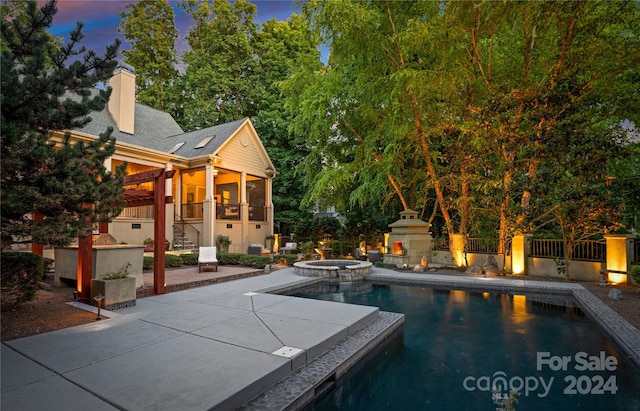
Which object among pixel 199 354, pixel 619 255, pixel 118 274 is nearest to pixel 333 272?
pixel 118 274

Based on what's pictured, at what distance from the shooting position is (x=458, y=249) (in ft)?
42.7

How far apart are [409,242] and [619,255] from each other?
6.64 m

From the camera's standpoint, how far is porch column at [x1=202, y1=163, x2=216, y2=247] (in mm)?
15336

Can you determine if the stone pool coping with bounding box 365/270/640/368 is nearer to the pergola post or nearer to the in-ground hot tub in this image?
the in-ground hot tub

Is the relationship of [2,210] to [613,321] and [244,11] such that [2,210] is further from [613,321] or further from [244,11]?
[244,11]

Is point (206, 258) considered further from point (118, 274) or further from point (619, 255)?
point (619, 255)

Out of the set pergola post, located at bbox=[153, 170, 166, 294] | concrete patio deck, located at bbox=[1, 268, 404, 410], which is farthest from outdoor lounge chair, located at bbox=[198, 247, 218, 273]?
concrete patio deck, located at bbox=[1, 268, 404, 410]

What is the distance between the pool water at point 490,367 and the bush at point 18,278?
5468 mm

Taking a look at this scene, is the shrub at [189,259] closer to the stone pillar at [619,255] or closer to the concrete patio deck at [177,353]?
the concrete patio deck at [177,353]

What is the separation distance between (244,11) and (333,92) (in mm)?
16707

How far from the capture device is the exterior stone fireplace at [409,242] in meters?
13.6

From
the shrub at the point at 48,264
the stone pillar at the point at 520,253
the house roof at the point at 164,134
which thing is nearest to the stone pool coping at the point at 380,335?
the stone pillar at the point at 520,253

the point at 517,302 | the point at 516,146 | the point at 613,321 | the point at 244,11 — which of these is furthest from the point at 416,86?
the point at 244,11

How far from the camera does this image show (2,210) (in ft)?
12.1
